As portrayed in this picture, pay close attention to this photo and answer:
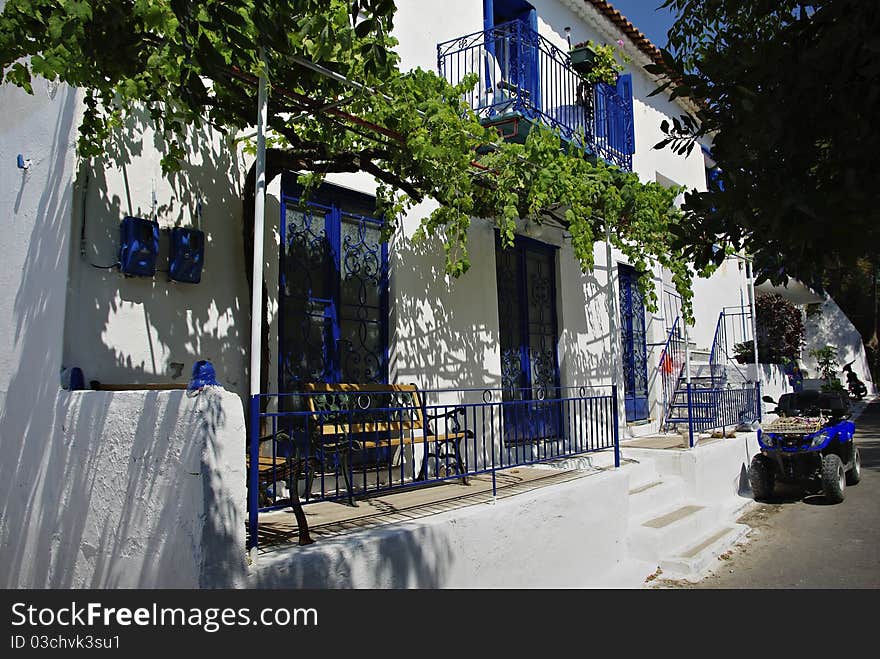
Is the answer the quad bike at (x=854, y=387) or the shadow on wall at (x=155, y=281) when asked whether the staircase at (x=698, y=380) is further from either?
the quad bike at (x=854, y=387)

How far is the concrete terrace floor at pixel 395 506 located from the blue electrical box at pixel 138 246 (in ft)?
6.28

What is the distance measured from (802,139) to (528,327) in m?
6.22

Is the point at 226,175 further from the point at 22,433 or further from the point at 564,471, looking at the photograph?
the point at 564,471

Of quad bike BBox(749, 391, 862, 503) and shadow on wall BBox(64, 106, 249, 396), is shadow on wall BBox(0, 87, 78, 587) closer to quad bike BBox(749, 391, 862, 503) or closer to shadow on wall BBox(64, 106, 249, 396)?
shadow on wall BBox(64, 106, 249, 396)

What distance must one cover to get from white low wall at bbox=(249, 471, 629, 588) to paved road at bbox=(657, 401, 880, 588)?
0.82 metres

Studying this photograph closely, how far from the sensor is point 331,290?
6.08 meters

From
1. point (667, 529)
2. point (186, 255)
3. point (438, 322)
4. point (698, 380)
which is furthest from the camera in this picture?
point (698, 380)

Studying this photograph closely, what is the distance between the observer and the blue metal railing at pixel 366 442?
3.72 metres

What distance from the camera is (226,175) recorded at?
17.5ft

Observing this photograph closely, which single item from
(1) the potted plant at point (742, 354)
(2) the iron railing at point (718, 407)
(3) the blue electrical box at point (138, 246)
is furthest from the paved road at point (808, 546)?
(1) the potted plant at point (742, 354)

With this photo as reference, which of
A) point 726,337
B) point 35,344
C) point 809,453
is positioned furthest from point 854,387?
point 35,344

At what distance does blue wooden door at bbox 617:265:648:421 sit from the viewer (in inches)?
416

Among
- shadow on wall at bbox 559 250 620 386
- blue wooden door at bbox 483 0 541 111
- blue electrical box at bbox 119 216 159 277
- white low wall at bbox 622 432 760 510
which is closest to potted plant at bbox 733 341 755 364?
white low wall at bbox 622 432 760 510

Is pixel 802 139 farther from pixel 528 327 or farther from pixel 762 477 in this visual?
pixel 762 477
